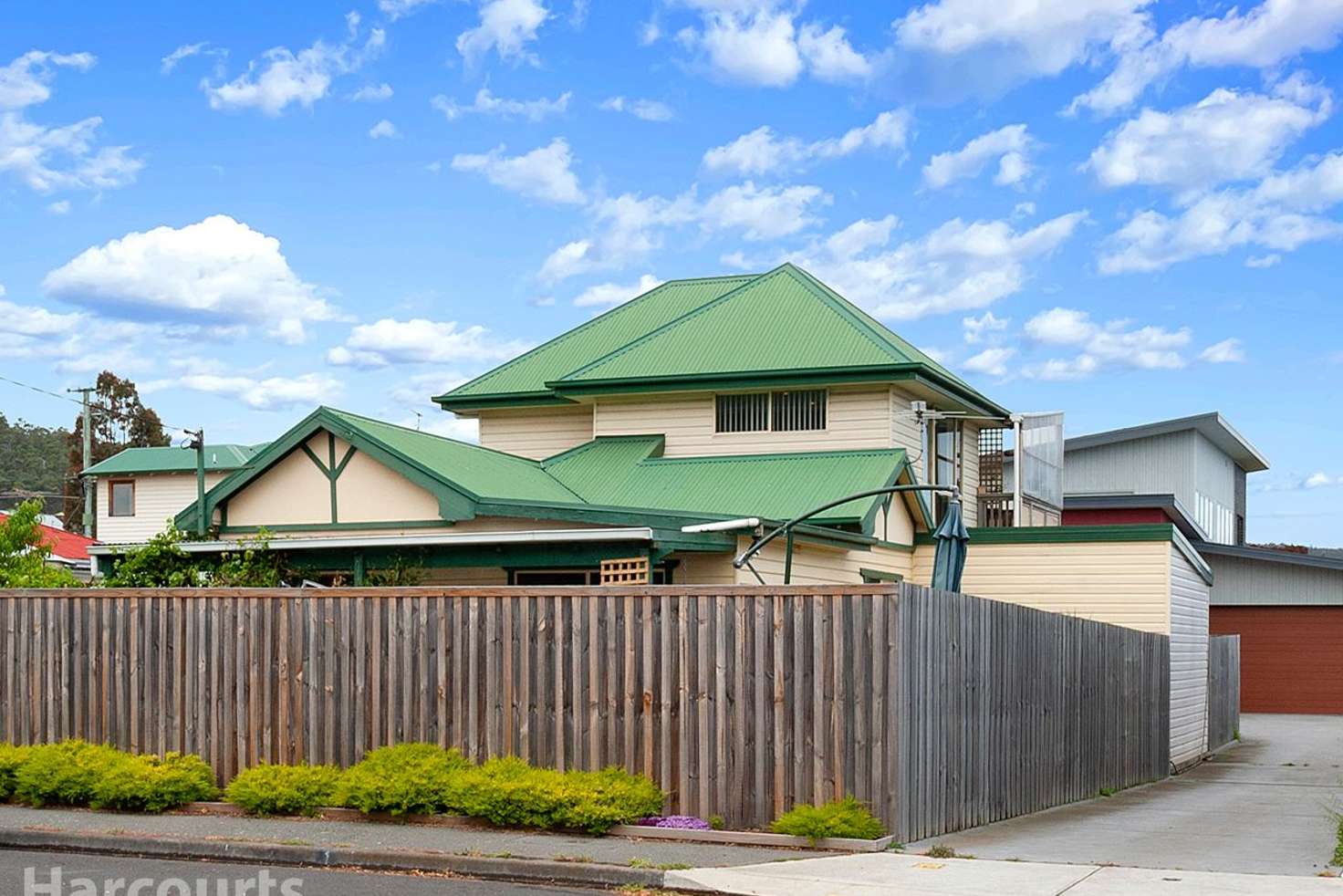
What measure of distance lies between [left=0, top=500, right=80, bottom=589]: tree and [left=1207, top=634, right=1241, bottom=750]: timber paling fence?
1995cm

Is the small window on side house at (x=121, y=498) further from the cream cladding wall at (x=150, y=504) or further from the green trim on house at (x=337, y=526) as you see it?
the green trim on house at (x=337, y=526)

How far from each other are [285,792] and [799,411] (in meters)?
14.3

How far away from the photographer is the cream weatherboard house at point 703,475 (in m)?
20.6

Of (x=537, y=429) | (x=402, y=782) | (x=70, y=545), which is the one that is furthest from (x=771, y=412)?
(x=70, y=545)

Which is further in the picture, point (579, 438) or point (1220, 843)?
point (579, 438)

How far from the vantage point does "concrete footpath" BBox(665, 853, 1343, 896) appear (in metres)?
10.6

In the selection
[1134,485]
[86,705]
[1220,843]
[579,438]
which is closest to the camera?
[1220,843]

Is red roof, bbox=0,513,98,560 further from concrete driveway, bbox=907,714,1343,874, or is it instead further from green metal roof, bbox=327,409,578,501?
concrete driveway, bbox=907,714,1343,874

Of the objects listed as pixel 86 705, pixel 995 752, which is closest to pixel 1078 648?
pixel 995 752

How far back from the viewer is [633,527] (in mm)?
18969

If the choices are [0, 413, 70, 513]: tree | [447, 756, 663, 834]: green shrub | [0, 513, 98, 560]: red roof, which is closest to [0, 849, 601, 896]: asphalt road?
[447, 756, 663, 834]: green shrub

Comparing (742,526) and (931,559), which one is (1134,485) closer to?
(931,559)

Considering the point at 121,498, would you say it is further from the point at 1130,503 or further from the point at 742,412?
the point at 742,412

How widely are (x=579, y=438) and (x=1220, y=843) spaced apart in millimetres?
16315
